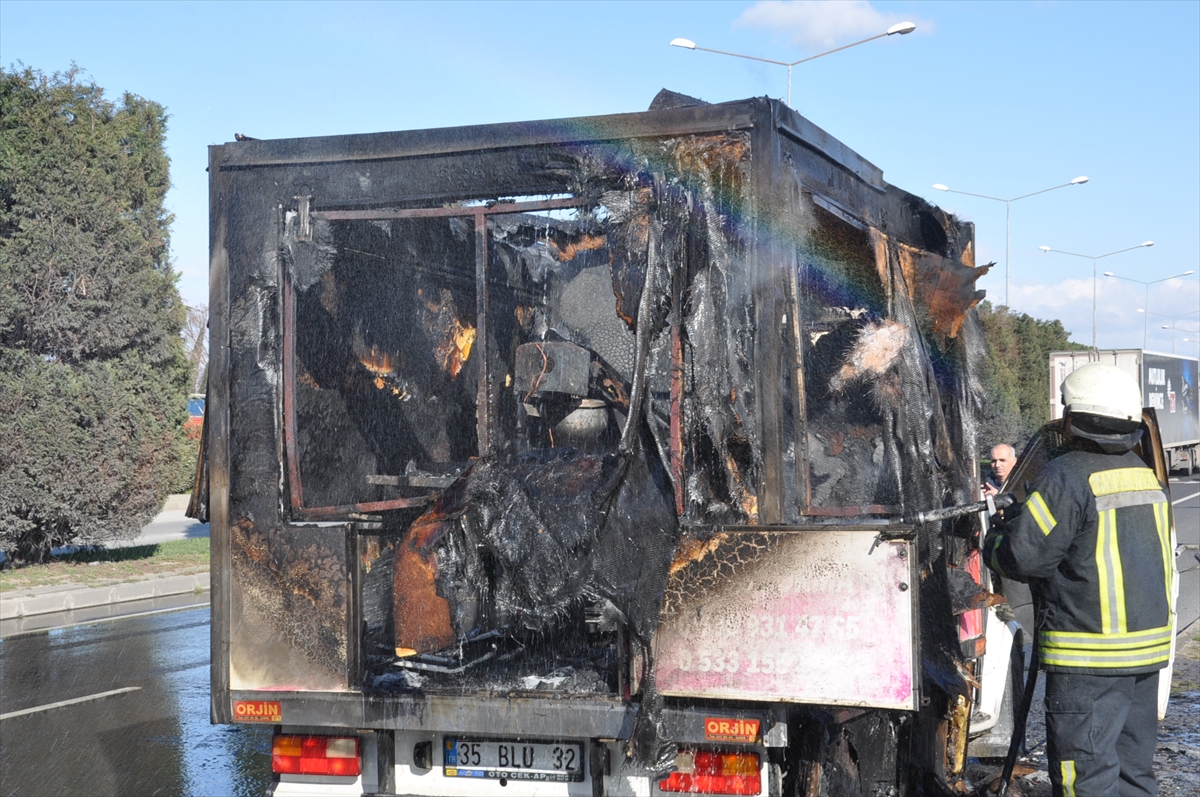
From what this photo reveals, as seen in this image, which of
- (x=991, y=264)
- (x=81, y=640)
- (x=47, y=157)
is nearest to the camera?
(x=991, y=264)

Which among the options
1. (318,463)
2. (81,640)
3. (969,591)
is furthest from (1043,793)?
(81,640)

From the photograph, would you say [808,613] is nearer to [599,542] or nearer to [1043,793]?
[599,542]

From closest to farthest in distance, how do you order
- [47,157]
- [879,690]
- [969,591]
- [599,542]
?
[879,690] → [599,542] → [969,591] → [47,157]

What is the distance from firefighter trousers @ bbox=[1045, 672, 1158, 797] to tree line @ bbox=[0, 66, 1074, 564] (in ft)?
28.2

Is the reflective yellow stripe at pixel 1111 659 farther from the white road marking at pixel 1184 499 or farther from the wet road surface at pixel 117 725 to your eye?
the white road marking at pixel 1184 499

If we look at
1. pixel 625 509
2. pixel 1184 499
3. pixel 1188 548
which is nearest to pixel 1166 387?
pixel 1184 499

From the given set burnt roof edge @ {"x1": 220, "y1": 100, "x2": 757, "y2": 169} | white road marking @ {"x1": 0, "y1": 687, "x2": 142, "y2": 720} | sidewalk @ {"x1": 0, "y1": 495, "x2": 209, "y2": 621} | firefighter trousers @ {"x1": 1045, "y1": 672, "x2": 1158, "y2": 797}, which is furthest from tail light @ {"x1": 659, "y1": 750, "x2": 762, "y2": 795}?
sidewalk @ {"x1": 0, "y1": 495, "x2": 209, "y2": 621}

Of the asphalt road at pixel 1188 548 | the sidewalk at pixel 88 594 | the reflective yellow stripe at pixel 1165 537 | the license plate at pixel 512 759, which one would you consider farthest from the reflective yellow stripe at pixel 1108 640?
the sidewalk at pixel 88 594

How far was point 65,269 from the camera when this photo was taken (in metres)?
12.9

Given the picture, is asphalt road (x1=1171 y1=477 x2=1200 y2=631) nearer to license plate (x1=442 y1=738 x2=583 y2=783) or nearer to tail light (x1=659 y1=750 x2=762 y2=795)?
tail light (x1=659 y1=750 x2=762 y2=795)

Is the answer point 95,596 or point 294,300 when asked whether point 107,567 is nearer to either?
point 95,596

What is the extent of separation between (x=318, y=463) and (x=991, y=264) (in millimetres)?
2955

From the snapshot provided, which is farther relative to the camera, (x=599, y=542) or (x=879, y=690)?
(x=599, y=542)

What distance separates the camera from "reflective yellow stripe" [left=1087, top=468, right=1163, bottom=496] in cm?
362
